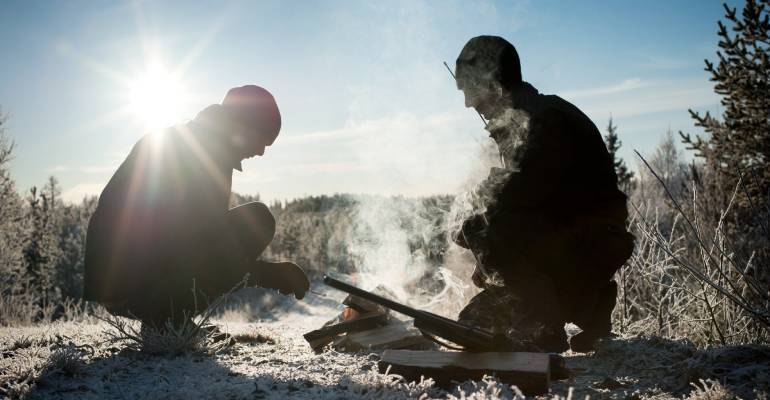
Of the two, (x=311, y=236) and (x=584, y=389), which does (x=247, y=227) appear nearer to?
(x=584, y=389)

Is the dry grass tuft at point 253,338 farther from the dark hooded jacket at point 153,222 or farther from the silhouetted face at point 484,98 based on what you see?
the silhouetted face at point 484,98

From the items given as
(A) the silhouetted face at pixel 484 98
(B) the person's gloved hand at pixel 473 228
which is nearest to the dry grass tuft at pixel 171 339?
(B) the person's gloved hand at pixel 473 228

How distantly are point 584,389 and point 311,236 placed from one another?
2625 centimetres

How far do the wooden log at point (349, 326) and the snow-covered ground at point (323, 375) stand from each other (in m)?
0.61

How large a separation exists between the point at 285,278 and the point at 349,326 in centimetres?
79

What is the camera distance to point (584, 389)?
2.89m

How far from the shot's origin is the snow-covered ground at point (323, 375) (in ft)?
8.66

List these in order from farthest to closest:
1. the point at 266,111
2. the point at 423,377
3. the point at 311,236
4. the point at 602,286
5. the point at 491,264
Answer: the point at 311,236 → the point at 266,111 → the point at 602,286 → the point at 491,264 → the point at 423,377

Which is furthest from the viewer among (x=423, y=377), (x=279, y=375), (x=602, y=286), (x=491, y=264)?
(x=602, y=286)

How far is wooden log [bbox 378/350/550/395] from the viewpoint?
2.71 metres

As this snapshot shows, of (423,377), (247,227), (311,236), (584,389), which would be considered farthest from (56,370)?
(311,236)

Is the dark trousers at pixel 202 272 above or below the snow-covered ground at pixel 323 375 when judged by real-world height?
above

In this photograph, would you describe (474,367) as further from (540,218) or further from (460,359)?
(540,218)

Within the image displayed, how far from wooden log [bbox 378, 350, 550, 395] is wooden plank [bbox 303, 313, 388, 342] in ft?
4.83
